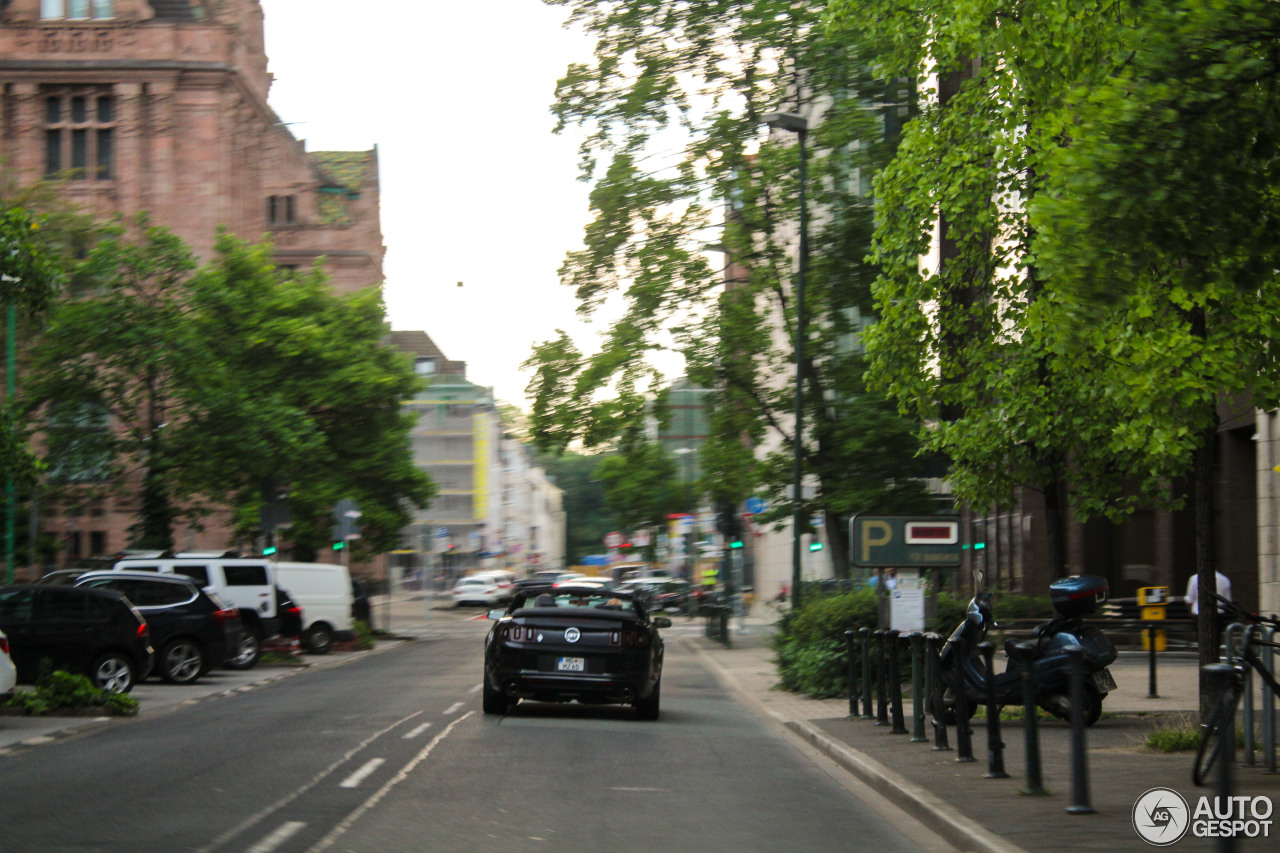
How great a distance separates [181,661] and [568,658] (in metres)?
9.02

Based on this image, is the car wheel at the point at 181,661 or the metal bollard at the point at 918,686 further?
the car wheel at the point at 181,661

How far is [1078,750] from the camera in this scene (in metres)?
8.27

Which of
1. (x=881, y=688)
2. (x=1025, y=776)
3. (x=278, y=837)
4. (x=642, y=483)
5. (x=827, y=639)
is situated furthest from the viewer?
(x=642, y=483)

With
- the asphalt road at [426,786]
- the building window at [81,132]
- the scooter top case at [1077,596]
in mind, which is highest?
the building window at [81,132]

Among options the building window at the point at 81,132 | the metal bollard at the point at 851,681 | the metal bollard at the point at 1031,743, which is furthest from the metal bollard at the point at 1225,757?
the building window at the point at 81,132

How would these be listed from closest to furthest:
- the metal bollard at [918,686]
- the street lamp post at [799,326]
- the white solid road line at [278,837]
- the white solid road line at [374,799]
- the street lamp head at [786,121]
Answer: the white solid road line at [278,837]
the white solid road line at [374,799]
the metal bollard at [918,686]
the street lamp head at [786,121]
the street lamp post at [799,326]

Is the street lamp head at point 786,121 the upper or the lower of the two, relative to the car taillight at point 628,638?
upper

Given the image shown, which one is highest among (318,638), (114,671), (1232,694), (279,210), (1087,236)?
(279,210)

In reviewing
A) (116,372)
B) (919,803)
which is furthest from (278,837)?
(116,372)

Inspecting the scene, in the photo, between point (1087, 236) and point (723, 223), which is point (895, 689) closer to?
point (1087, 236)

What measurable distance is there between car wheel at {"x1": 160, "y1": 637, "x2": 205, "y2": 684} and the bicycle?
49.9 ft

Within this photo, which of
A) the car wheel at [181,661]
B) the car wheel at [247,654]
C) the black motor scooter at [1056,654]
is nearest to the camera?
the black motor scooter at [1056,654]

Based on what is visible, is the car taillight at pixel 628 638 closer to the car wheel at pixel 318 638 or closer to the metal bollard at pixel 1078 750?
the metal bollard at pixel 1078 750

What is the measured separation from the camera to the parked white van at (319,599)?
30.9 metres
